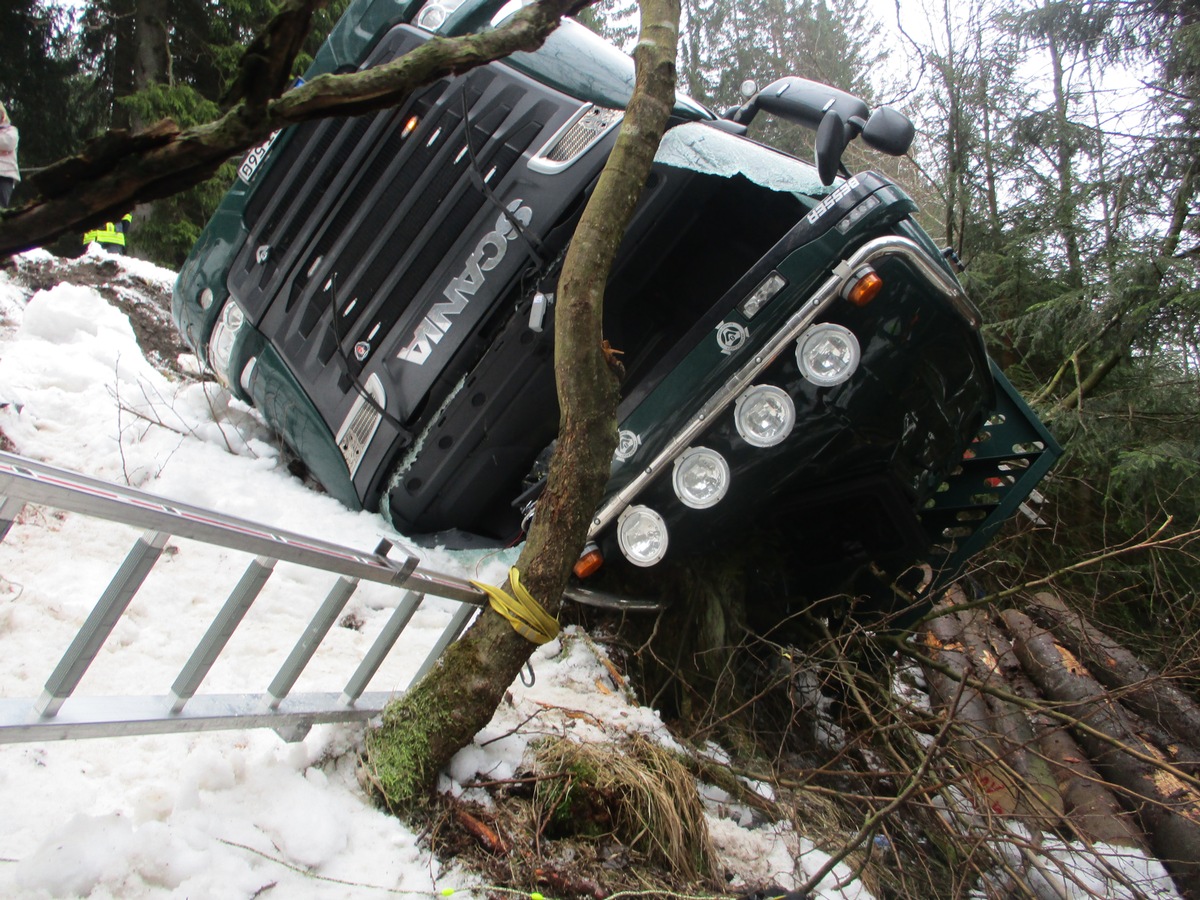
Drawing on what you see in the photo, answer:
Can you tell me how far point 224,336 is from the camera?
4.04m

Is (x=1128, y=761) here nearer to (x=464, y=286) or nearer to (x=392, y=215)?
(x=464, y=286)

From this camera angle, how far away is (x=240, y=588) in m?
1.82

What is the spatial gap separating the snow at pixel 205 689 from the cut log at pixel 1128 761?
0.38 metres

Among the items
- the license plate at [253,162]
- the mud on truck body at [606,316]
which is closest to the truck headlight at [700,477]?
the mud on truck body at [606,316]

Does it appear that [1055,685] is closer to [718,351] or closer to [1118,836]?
[1118,836]

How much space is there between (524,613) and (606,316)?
173 centimetres

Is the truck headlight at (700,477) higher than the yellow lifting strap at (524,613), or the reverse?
the truck headlight at (700,477)

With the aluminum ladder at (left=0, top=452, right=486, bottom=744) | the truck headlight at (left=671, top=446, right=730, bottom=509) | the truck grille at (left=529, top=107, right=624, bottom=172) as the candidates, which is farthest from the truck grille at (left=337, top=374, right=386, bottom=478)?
the aluminum ladder at (left=0, top=452, right=486, bottom=744)

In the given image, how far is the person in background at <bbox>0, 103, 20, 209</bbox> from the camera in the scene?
554cm

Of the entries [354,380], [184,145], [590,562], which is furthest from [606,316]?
[184,145]

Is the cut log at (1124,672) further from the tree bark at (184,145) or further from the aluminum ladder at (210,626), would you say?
the tree bark at (184,145)

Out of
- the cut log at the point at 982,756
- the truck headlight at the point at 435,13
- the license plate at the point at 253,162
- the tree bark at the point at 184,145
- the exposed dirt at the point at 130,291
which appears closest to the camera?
the tree bark at the point at 184,145

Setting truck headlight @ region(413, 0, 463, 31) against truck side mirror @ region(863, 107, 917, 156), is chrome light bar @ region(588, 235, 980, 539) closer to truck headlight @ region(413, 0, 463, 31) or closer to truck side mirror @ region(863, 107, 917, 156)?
truck side mirror @ region(863, 107, 917, 156)

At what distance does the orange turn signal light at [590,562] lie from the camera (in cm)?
292
